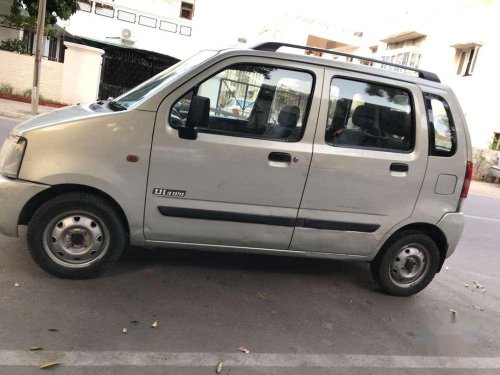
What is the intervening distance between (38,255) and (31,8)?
1648 cm

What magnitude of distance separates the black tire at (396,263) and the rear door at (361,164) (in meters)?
0.21

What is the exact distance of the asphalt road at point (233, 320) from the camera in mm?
3072

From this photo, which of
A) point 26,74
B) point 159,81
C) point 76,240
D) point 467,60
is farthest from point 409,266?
point 467,60

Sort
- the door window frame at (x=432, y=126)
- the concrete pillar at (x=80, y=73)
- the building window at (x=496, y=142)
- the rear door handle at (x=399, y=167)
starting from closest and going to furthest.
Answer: the rear door handle at (x=399, y=167) < the door window frame at (x=432, y=126) < the concrete pillar at (x=80, y=73) < the building window at (x=496, y=142)

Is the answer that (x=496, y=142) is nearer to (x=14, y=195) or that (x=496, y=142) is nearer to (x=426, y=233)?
(x=426, y=233)

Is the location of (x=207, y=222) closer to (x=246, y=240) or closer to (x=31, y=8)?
(x=246, y=240)

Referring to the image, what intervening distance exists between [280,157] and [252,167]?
0.25 metres

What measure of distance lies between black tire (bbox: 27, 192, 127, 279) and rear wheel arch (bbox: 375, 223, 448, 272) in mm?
2425

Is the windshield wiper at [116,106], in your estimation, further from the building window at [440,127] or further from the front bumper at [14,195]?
the building window at [440,127]

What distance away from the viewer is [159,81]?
4.11 meters

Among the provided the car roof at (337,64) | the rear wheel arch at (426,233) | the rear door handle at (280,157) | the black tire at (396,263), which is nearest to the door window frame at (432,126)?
the car roof at (337,64)

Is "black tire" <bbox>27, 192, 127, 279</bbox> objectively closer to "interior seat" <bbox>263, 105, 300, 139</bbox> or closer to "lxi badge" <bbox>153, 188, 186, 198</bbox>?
"lxi badge" <bbox>153, 188, 186, 198</bbox>

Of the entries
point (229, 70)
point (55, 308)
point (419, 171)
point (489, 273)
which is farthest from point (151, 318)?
point (489, 273)

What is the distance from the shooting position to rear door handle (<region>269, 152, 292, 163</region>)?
389 cm
